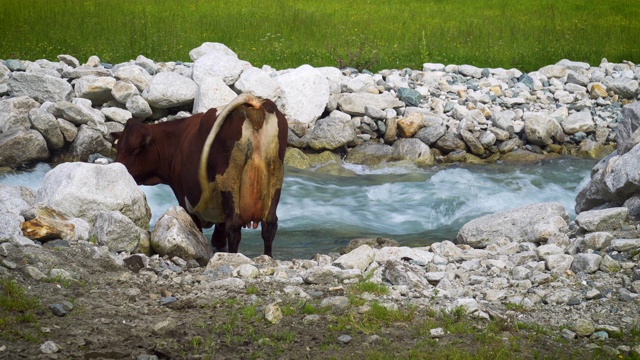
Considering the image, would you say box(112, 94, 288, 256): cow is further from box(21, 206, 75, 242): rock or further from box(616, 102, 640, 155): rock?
box(616, 102, 640, 155): rock

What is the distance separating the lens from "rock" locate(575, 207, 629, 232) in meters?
8.52

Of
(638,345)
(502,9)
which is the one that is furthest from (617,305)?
(502,9)

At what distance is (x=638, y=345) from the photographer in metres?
5.97

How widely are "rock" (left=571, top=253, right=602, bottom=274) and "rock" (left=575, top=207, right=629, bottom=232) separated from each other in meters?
1.09

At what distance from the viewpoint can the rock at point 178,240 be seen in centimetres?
847

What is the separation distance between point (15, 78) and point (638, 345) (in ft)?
43.2

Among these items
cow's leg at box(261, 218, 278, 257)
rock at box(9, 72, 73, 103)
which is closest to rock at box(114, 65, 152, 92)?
rock at box(9, 72, 73, 103)

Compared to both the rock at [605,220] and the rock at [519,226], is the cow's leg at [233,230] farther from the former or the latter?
the rock at [605,220]

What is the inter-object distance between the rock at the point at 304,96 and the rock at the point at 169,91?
5.35 ft

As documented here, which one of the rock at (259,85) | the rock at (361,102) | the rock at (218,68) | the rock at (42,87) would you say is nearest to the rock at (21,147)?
the rock at (42,87)

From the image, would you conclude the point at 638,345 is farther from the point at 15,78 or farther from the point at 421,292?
the point at 15,78

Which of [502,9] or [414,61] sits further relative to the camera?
[502,9]

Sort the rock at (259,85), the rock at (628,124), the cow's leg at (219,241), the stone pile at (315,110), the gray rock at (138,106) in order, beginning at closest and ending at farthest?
the cow's leg at (219,241), the rock at (628,124), the stone pile at (315,110), the gray rock at (138,106), the rock at (259,85)

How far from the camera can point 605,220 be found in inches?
337
